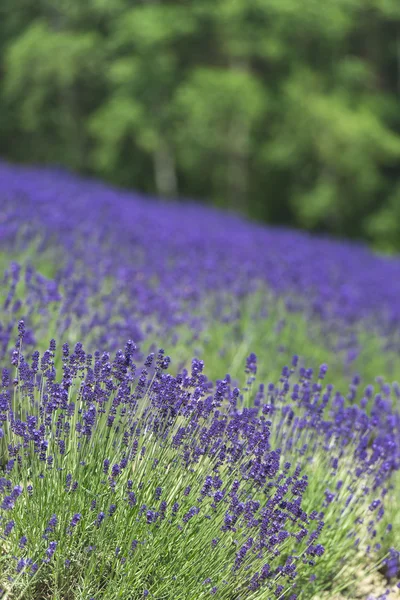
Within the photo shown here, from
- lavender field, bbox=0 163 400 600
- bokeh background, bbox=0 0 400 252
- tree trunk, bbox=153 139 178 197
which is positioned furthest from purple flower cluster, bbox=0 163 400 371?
tree trunk, bbox=153 139 178 197

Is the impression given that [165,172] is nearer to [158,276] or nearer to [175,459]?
[158,276]

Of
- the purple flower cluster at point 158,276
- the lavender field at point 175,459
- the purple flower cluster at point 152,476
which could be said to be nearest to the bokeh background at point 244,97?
the purple flower cluster at point 158,276

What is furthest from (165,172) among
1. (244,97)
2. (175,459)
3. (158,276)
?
(175,459)

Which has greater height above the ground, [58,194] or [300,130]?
[300,130]

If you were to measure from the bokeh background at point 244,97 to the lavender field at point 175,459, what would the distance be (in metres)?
9.54

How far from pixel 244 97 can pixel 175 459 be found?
11707mm

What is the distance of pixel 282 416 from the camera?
2971 millimetres

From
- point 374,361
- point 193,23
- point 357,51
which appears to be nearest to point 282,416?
point 374,361

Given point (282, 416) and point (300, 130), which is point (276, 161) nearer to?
point (300, 130)

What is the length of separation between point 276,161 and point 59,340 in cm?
1136

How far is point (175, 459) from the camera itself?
2.37m

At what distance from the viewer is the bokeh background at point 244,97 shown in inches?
537

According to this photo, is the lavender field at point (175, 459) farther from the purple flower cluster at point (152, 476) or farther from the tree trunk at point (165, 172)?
the tree trunk at point (165, 172)

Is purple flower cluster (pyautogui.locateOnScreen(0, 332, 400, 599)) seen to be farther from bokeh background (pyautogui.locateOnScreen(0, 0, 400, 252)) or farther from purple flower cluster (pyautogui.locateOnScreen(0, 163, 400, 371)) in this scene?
bokeh background (pyautogui.locateOnScreen(0, 0, 400, 252))
